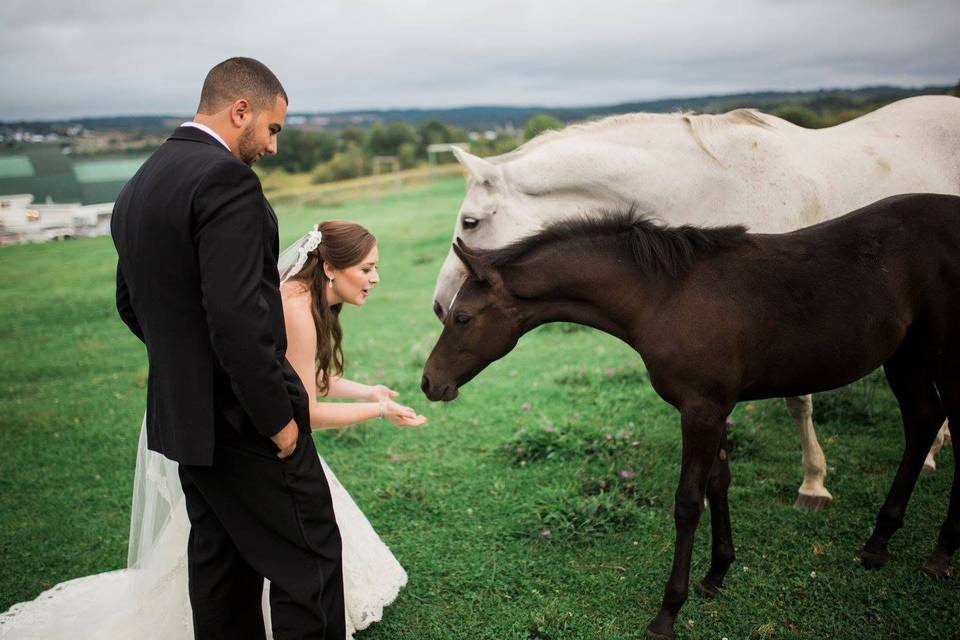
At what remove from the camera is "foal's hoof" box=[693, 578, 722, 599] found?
3717 millimetres

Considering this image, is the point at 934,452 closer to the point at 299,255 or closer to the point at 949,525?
the point at 949,525

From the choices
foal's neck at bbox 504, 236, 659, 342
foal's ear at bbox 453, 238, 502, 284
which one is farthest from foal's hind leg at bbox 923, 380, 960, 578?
foal's ear at bbox 453, 238, 502, 284

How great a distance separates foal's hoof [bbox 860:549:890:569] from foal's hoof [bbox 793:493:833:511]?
619 mm

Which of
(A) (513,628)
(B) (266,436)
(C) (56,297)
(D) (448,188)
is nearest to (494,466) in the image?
(A) (513,628)

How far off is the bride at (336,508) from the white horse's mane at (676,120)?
98.6 inches

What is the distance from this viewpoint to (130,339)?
33.7ft

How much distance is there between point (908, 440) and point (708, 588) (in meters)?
1.50

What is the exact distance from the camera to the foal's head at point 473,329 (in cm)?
335

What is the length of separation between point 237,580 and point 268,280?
1.24 m

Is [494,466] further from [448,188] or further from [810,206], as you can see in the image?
[448,188]

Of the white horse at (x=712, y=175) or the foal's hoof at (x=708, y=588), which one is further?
the white horse at (x=712, y=175)

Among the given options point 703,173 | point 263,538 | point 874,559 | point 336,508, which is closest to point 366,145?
point 703,173

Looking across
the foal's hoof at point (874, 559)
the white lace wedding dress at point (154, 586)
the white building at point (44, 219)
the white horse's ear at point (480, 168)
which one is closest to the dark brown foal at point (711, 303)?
the white lace wedding dress at point (154, 586)

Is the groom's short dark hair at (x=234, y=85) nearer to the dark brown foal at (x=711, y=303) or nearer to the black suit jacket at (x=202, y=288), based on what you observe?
the black suit jacket at (x=202, y=288)
